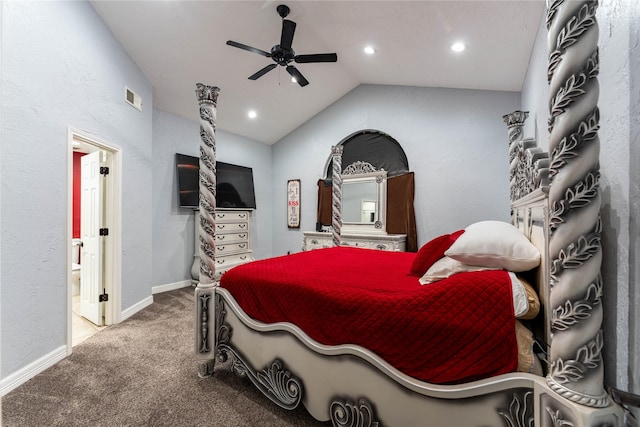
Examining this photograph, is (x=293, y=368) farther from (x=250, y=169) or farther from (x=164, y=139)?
(x=250, y=169)

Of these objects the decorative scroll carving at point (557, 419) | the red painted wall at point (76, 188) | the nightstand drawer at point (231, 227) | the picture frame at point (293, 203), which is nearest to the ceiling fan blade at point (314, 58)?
the nightstand drawer at point (231, 227)

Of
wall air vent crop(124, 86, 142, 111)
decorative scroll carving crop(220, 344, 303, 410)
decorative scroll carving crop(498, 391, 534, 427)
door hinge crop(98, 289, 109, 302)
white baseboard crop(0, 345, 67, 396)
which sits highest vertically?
wall air vent crop(124, 86, 142, 111)

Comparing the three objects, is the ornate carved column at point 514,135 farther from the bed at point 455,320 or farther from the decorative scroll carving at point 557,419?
the decorative scroll carving at point 557,419

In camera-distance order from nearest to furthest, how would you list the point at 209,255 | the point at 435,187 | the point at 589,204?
the point at 589,204 < the point at 209,255 < the point at 435,187

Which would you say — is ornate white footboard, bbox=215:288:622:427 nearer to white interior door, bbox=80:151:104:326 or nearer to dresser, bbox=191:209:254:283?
white interior door, bbox=80:151:104:326

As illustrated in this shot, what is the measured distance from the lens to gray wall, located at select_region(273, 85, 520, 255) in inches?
137

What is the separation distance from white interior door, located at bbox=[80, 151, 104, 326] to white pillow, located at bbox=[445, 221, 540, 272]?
332 cm

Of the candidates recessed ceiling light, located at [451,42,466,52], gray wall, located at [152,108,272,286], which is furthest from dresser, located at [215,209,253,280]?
recessed ceiling light, located at [451,42,466,52]

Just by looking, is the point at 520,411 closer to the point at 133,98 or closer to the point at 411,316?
the point at 411,316

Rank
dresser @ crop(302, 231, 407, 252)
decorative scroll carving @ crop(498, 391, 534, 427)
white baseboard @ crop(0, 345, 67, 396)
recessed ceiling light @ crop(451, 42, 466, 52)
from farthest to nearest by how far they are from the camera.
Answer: dresser @ crop(302, 231, 407, 252)
recessed ceiling light @ crop(451, 42, 466, 52)
white baseboard @ crop(0, 345, 67, 396)
decorative scroll carving @ crop(498, 391, 534, 427)

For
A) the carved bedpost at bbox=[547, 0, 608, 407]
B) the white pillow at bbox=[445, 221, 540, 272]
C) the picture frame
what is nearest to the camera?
the carved bedpost at bbox=[547, 0, 608, 407]

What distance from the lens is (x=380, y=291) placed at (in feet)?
4.47

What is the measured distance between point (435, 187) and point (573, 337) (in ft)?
11.1

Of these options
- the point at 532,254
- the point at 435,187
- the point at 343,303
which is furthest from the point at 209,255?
the point at 435,187
